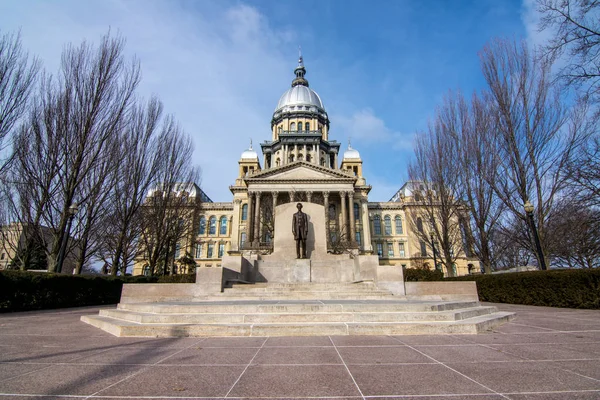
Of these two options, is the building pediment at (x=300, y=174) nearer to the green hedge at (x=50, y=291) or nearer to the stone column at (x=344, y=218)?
the stone column at (x=344, y=218)

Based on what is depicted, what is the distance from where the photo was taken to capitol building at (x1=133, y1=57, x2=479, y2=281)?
41.2 metres

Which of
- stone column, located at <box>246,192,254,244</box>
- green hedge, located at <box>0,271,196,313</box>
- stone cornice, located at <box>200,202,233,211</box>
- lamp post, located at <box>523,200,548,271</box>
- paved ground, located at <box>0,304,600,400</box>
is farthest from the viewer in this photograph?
stone cornice, located at <box>200,202,233,211</box>

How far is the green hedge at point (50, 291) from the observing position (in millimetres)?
10359

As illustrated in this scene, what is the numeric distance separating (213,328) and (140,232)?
1828cm

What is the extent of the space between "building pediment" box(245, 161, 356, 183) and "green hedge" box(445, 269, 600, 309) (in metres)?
31.9

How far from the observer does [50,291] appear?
11.7 metres

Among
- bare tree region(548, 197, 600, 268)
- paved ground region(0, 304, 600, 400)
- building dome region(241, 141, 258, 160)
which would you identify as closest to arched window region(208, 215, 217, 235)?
building dome region(241, 141, 258, 160)

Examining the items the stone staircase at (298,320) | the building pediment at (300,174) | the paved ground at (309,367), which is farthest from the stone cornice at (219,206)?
the paved ground at (309,367)

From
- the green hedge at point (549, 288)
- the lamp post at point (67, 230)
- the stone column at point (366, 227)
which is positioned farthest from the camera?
the stone column at point (366, 227)

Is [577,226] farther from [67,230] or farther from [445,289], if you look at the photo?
[67,230]

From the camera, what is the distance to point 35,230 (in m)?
14.6

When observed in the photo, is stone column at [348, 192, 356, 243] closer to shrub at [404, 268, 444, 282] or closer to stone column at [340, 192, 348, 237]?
stone column at [340, 192, 348, 237]

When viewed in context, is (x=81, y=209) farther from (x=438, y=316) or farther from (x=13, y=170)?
(x=438, y=316)

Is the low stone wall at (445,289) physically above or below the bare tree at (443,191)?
below
